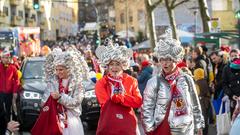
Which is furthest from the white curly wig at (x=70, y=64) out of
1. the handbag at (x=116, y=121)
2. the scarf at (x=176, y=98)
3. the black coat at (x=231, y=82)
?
the black coat at (x=231, y=82)

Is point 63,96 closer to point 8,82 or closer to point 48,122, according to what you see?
point 48,122

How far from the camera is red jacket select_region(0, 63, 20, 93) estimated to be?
1180cm

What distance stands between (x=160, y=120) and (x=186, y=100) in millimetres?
351

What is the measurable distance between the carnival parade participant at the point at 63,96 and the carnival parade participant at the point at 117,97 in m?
0.42

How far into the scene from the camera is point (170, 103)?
5.93 meters

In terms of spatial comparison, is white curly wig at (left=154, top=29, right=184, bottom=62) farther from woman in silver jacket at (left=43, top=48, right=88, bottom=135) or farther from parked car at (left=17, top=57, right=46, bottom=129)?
parked car at (left=17, top=57, right=46, bottom=129)

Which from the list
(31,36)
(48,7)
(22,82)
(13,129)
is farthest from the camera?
(48,7)

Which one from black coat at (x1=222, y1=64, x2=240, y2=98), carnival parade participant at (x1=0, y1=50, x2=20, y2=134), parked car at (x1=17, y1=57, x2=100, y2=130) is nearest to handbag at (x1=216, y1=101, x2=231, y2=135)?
black coat at (x1=222, y1=64, x2=240, y2=98)

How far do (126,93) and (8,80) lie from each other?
5.96 metres

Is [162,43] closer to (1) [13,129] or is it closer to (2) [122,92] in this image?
(2) [122,92]

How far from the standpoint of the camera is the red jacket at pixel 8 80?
11797 mm

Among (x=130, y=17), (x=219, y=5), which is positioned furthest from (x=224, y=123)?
(x=130, y=17)

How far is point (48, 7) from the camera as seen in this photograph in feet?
255

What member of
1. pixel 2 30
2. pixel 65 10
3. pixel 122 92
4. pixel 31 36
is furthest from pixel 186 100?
pixel 65 10
